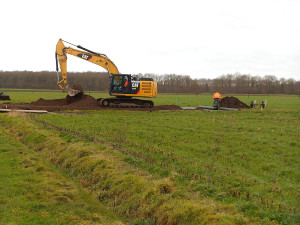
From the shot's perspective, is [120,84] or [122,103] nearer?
[120,84]


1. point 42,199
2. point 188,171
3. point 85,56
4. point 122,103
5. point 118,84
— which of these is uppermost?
point 85,56

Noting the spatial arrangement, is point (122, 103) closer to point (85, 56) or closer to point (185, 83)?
point (85, 56)

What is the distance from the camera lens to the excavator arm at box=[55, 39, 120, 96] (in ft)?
89.5

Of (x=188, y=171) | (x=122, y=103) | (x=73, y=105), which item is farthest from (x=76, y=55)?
(x=188, y=171)

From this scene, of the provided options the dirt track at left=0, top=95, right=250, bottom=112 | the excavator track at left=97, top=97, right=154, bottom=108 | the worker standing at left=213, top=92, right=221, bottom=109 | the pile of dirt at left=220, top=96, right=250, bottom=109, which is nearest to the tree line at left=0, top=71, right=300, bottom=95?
the pile of dirt at left=220, top=96, right=250, bottom=109

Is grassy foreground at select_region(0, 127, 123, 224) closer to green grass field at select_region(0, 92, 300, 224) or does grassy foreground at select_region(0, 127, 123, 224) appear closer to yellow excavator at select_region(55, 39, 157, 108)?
green grass field at select_region(0, 92, 300, 224)

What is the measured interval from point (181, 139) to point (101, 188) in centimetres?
541

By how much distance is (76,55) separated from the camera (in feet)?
92.8

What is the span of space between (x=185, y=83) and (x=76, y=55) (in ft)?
318

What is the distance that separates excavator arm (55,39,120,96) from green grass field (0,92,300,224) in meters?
14.1

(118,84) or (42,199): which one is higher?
(118,84)

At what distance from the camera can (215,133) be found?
13898 millimetres

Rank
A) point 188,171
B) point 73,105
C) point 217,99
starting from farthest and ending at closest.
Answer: point 217,99
point 73,105
point 188,171

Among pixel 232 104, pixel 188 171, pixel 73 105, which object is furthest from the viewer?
pixel 232 104
